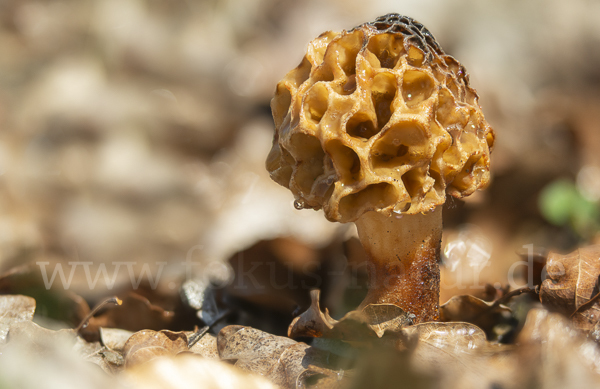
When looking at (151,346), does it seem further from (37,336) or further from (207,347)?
(37,336)

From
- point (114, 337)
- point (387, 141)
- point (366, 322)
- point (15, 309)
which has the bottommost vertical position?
point (114, 337)

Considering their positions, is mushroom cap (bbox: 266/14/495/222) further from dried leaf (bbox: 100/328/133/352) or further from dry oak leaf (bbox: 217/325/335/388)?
dried leaf (bbox: 100/328/133/352)

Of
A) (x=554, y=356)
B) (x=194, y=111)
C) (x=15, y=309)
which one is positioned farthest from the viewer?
(x=194, y=111)

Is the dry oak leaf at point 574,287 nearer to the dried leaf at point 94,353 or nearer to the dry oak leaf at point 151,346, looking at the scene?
the dry oak leaf at point 151,346

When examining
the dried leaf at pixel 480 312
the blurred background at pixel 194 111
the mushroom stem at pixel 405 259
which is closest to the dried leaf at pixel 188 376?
the mushroom stem at pixel 405 259

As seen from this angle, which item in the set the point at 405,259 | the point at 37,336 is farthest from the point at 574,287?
the point at 37,336
